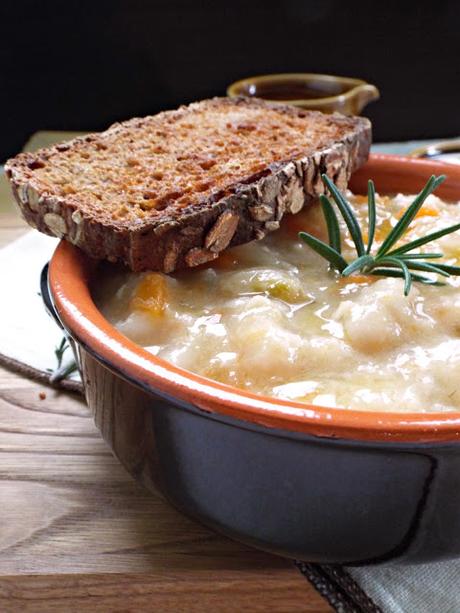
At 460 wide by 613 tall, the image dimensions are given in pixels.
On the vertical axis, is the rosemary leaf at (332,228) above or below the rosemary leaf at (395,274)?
above

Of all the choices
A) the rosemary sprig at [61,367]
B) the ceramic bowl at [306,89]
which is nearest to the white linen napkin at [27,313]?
the rosemary sprig at [61,367]

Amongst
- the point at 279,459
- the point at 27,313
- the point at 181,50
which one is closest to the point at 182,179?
the point at 27,313

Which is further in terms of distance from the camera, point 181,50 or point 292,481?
point 181,50

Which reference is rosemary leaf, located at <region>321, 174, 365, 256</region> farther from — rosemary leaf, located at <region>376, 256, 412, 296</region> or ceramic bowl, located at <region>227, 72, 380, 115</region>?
ceramic bowl, located at <region>227, 72, 380, 115</region>

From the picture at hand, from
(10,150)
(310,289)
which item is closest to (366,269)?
(310,289)

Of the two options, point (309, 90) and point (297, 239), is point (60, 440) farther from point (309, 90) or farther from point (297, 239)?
point (309, 90)

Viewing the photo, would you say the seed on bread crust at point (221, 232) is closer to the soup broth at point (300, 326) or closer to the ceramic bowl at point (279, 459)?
the soup broth at point (300, 326)

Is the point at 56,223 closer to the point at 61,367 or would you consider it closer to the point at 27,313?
the point at 61,367
